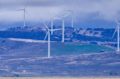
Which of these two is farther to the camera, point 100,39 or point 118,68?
point 100,39

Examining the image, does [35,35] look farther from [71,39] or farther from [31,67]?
[31,67]

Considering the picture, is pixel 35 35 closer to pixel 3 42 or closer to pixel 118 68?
pixel 3 42

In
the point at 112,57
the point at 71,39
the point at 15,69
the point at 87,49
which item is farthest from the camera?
the point at 71,39

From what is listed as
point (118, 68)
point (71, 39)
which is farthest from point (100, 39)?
point (118, 68)

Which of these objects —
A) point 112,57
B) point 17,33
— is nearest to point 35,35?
point 17,33

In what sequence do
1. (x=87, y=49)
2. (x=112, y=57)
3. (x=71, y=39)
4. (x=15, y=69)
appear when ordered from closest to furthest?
(x=15, y=69) < (x=112, y=57) < (x=87, y=49) < (x=71, y=39)

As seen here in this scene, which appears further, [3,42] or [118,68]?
[3,42]

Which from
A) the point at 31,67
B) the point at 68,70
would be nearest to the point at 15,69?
the point at 31,67
